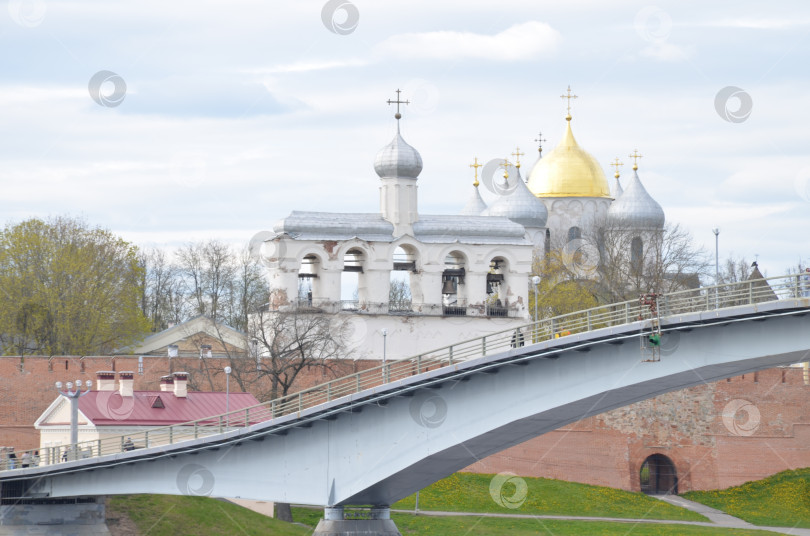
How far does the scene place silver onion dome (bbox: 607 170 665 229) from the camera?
90.8 meters

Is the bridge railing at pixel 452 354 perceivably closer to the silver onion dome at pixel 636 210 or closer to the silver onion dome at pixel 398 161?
the silver onion dome at pixel 398 161

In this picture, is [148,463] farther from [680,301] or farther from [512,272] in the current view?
[512,272]

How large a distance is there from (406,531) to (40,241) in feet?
89.9

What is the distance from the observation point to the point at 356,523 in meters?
37.2

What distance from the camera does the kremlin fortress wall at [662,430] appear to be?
58.7m

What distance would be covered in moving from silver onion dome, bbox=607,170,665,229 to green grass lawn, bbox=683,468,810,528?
32.4m

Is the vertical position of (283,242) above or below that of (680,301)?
above

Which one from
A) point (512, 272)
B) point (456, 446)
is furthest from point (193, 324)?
point (456, 446)

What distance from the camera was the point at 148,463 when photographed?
3988 centimetres

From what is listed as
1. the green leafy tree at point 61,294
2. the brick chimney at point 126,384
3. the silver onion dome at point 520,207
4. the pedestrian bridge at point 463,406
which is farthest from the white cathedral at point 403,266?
the pedestrian bridge at point 463,406

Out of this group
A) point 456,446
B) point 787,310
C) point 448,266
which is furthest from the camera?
point 448,266

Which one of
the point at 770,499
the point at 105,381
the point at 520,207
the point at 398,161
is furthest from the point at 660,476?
the point at 520,207

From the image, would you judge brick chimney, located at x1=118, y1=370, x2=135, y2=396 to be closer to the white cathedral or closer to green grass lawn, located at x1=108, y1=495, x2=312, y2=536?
green grass lawn, located at x1=108, y1=495, x2=312, y2=536

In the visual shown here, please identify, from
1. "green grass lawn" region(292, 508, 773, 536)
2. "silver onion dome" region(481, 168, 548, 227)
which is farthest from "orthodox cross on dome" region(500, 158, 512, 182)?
"green grass lawn" region(292, 508, 773, 536)
